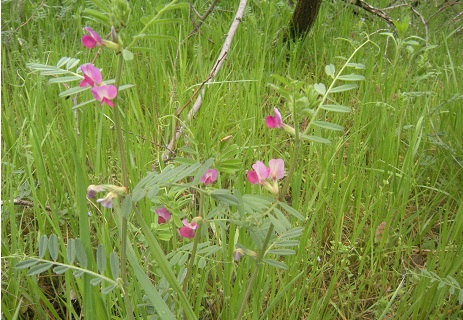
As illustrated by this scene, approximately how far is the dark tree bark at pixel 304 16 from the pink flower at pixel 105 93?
226 centimetres

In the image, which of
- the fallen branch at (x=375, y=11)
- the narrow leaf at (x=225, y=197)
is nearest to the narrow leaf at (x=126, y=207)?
the narrow leaf at (x=225, y=197)

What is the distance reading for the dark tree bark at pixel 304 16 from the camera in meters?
2.87

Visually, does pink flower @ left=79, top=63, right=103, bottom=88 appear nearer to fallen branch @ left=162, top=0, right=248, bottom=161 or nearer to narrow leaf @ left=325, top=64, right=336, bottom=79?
narrow leaf @ left=325, top=64, right=336, bottom=79

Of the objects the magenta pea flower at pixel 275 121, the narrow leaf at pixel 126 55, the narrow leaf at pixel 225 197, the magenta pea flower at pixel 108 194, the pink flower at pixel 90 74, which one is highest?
the narrow leaf at pixel 126 55

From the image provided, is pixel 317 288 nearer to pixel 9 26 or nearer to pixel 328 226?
pixel 328 226

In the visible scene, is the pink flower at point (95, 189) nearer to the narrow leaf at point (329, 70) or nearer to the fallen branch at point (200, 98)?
the narrow leaf at point (329, 70)

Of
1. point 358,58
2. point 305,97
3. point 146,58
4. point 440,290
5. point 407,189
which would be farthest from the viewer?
point 358,58

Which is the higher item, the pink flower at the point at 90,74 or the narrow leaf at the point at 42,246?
the pink flower at the point at 90,74

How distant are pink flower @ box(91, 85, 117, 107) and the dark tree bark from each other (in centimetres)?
226

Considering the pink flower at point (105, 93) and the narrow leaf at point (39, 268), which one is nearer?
the pink flower at point (105, 93)

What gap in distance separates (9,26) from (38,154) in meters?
1.85

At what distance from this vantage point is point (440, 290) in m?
1.32

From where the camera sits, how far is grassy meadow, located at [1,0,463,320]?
0.98 metres

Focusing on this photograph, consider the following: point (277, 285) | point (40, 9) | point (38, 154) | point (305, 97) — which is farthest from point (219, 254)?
point (40, 9)
